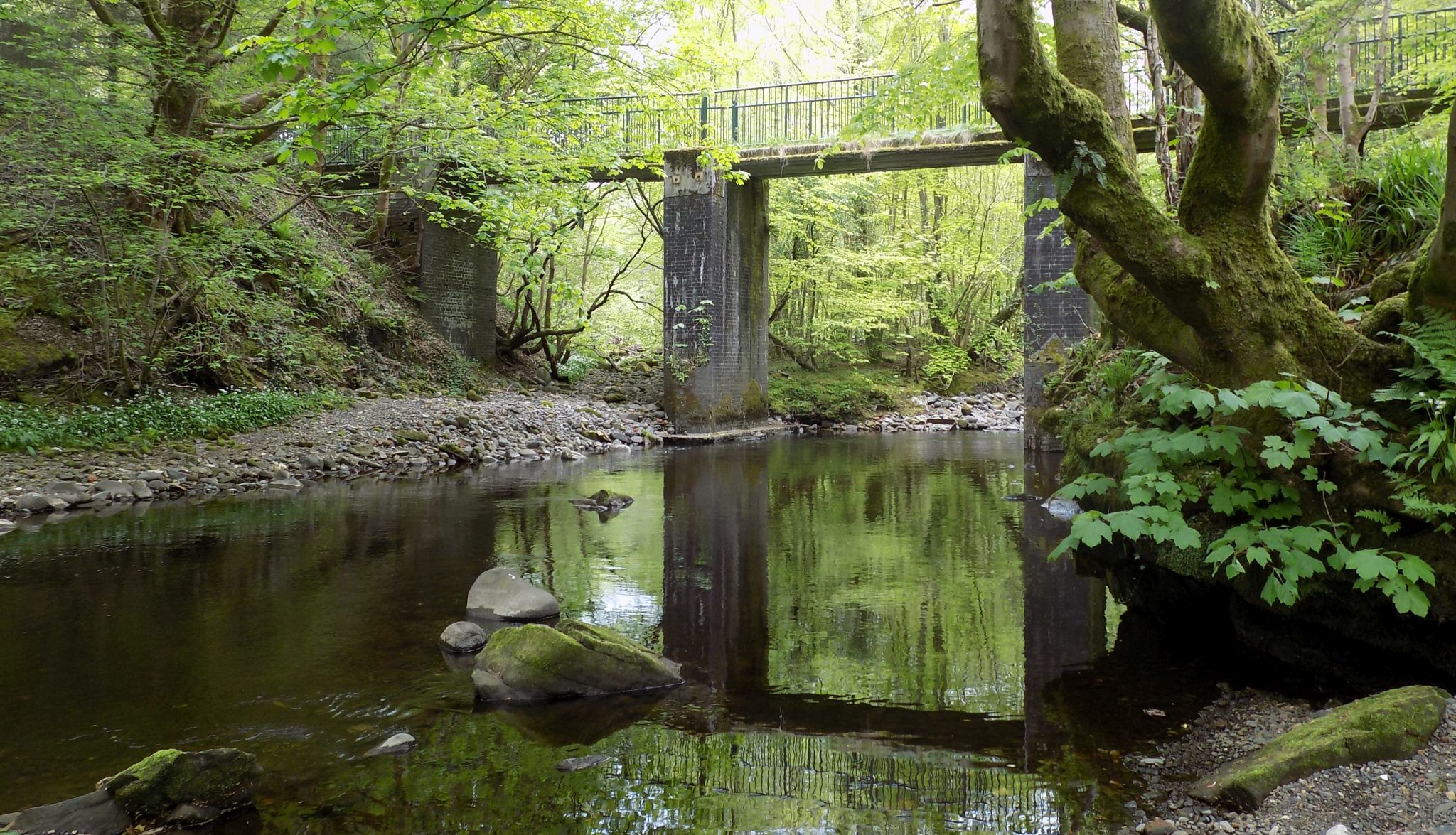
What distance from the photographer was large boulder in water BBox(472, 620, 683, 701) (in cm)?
384

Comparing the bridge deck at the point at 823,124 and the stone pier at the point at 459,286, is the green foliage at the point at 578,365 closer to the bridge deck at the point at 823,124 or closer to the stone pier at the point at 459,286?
the stone pier at the point at 459,286

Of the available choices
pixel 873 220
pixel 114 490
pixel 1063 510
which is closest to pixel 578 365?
pixel 873 220

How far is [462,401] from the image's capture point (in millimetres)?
15789

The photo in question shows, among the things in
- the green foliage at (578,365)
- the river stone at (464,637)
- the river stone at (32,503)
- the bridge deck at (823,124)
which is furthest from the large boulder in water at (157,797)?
the green foliage at (578,365)

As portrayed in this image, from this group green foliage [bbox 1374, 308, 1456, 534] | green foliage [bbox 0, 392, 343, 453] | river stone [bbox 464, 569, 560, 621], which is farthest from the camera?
green foliage [bbox 0, 392, 343, 453]

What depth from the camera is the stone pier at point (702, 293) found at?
57.4 ft

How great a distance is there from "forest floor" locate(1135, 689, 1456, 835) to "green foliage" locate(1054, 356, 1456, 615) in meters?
0.56

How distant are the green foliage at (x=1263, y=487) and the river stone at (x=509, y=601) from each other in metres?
2.96

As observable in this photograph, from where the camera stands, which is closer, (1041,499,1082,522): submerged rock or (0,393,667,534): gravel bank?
(1041,499,1082,522): submerged rock

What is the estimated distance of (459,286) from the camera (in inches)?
749

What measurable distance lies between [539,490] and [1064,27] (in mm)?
7515

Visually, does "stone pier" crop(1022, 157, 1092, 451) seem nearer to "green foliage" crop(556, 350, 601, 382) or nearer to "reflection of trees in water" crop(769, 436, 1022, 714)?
"reflection of trees in water" crop(769, 436, 1022, 714)

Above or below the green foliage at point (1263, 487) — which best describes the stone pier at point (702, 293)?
above

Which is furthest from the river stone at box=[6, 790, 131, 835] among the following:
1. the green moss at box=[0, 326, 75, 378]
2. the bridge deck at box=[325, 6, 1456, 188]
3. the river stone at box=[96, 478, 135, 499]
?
the green moss at box=[0, 326, 75, 378]
